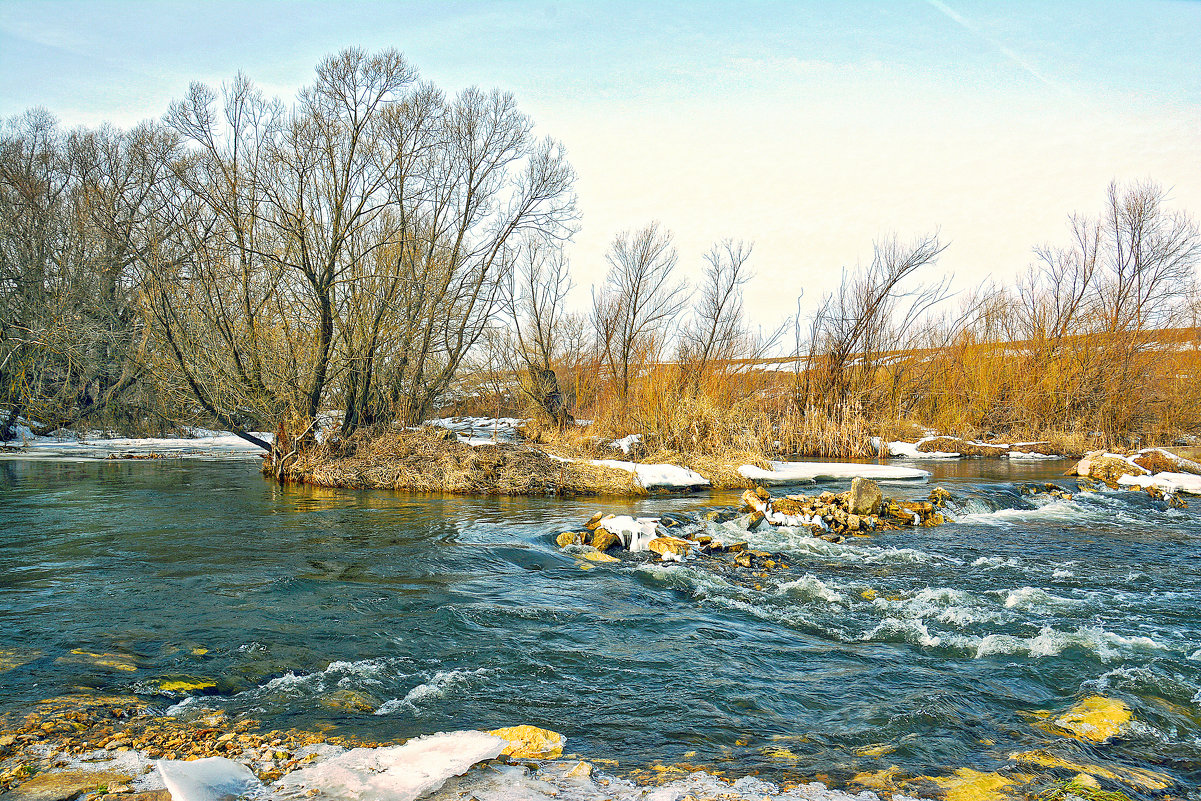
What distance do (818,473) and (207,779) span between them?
1231 cm

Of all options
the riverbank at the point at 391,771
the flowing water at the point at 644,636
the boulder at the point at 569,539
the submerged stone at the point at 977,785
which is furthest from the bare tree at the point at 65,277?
the submerged stone at the point at 977,785

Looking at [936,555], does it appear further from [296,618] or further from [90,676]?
[90,676]

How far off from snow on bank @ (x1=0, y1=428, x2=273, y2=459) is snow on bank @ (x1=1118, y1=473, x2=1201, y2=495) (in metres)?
19.9

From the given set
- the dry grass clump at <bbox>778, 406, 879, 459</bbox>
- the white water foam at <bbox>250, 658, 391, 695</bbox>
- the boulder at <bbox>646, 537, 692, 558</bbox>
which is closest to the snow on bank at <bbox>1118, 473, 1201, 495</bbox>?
the dry grass clump at <bbox>778, 406, 879, 459</bbox>

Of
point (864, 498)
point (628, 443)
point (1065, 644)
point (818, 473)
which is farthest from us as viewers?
point (628, 443)

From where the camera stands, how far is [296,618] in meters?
4.96

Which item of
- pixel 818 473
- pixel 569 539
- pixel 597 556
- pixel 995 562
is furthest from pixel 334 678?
pixel 818 473

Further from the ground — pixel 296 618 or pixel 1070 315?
pixel 1070 315

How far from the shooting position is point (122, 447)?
64.8 feet

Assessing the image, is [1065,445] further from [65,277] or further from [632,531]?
[65,277]

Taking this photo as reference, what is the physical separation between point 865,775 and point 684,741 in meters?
0.83

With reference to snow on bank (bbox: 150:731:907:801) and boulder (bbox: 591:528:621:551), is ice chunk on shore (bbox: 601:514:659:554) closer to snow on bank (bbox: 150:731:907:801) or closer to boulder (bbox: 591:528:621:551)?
boulder (bbox: 591:528:621:551)

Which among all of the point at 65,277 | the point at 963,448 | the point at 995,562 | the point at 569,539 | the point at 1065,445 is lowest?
the point at 995,562

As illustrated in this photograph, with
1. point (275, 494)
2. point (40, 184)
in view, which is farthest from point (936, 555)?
point (40, 184)
